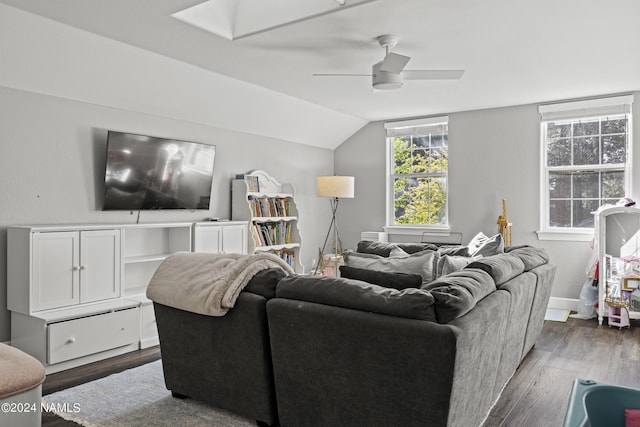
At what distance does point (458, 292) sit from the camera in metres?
2.00

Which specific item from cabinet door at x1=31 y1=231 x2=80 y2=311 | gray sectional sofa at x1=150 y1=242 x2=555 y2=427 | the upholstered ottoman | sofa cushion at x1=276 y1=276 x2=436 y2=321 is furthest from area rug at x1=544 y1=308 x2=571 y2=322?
the upholstered ottoman

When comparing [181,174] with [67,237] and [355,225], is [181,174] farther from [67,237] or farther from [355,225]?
[355,225]

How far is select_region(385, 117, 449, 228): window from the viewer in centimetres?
636

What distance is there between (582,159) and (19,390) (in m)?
5.64

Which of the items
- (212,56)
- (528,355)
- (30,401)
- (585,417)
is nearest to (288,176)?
(212,56)

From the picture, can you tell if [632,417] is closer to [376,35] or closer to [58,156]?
[376,35]

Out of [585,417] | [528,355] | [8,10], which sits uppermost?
[8,10]

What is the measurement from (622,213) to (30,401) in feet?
17.8

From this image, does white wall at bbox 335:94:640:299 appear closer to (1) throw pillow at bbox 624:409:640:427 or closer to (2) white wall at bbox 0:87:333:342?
(2) white wall at bbox 0:87:333:342

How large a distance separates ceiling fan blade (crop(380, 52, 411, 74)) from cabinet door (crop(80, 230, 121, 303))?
100 inches

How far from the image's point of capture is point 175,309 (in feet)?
8.81

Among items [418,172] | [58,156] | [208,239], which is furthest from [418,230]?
[58,156]

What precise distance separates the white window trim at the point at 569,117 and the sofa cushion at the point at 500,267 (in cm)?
279

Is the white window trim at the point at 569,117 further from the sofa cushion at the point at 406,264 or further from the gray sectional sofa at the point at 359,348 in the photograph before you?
the sofa cushion at the point at 406,264
